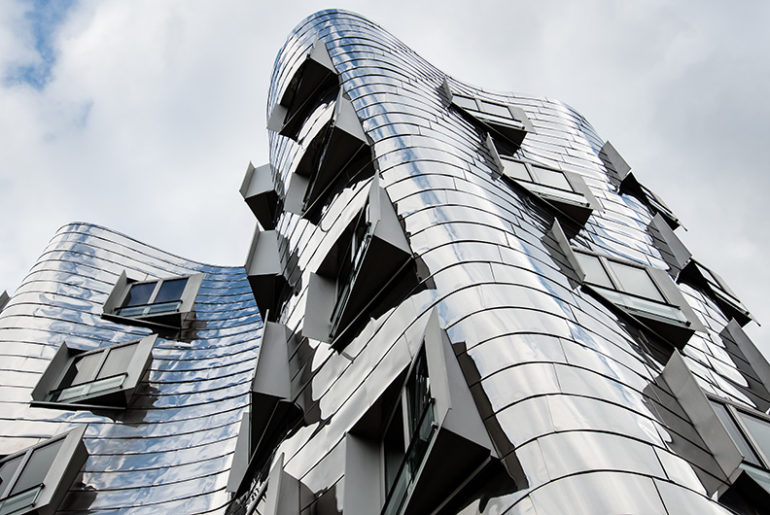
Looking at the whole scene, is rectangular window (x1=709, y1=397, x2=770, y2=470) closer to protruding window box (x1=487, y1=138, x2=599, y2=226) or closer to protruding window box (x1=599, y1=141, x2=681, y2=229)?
protruding window box (x1=487, y1=138, x2=599, y2=226)

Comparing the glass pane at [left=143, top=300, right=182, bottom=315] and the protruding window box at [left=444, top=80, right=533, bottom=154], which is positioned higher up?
the protruding window box at [left=444, top=80, right=533, bottom=154]

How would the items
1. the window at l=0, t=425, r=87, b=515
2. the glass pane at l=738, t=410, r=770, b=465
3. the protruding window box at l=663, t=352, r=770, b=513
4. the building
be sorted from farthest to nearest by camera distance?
the window at l=0, t=425, r=87, b=515, the glass pane at l=738, t=410, r=770, b=465, the protruding window box at l=663, t=352, r=770, b=513, the building

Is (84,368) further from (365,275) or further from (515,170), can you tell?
(515,170)

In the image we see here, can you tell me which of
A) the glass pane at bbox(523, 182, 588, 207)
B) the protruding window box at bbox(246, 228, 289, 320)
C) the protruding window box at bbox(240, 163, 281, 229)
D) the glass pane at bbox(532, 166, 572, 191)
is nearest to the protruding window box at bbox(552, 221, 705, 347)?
the glass pane at bbox(523, 182, 588, 207)

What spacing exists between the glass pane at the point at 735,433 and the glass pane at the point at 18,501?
1136cm

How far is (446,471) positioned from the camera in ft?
18.2

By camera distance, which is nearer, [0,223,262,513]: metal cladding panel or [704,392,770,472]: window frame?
[704,392,770,472]: window frame

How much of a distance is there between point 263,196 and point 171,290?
12.9ft

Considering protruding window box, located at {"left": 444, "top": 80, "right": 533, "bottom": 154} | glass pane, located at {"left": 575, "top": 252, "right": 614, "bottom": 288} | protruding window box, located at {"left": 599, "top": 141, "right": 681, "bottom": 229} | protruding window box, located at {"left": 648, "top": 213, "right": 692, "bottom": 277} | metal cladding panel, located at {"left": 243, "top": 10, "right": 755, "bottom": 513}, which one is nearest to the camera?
metal cladding panel, located at {"left": 243, "top": 10, "right": 755, "bottom": 513}

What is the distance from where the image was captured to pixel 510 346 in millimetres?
6660

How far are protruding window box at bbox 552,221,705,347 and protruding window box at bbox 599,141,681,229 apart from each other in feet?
26.4

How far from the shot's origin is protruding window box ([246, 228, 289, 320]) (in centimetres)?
1403

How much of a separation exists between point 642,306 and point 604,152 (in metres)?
13.0

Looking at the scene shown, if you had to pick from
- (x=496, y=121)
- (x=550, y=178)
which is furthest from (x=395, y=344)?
(x=496, y=121)
